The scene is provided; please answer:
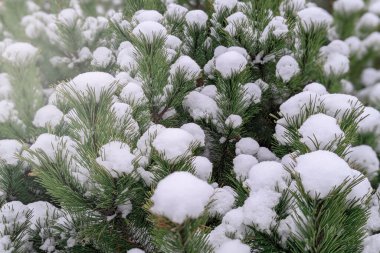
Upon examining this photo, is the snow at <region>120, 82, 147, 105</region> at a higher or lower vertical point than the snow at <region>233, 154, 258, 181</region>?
higher

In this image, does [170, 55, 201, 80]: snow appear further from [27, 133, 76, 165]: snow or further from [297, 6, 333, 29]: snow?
[297, 6, 333, 29]: snow

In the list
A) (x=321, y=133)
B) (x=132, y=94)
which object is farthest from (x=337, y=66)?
(x=132, y=94)

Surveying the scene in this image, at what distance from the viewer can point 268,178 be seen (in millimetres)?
1341

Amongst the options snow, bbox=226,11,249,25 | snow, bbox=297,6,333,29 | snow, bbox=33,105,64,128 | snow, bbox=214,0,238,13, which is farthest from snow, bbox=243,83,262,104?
snow, bbox=33,105,64,128

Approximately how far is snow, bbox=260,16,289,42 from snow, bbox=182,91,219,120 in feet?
1.66

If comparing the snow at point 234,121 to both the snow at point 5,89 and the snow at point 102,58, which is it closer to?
the snow at point 102,58

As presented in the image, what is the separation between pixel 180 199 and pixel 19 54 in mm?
1666

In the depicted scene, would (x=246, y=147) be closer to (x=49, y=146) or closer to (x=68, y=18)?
(x=49, y=146)

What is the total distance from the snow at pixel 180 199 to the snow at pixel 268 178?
408 mm

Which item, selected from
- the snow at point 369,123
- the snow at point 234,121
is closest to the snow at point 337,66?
the snow at point 369,123

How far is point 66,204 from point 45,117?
728mm

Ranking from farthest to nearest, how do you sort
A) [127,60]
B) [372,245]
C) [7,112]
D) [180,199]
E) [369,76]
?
[369,76] < [7,112] < [127,60] < [372,245] < [180,199]

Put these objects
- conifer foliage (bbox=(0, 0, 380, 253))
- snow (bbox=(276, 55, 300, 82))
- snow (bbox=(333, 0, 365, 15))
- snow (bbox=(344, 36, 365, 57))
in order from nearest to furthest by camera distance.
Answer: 1. conifer foliage (bbox=(0, 0, 380, 253))
2. snow (bbox=(276, 55, 300, 82))
3. snow (bbox=(333, 0, 365, 15))
4. snow (bbox=(344, 36, 365, 57))

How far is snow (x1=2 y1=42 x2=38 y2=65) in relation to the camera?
6.76ft
